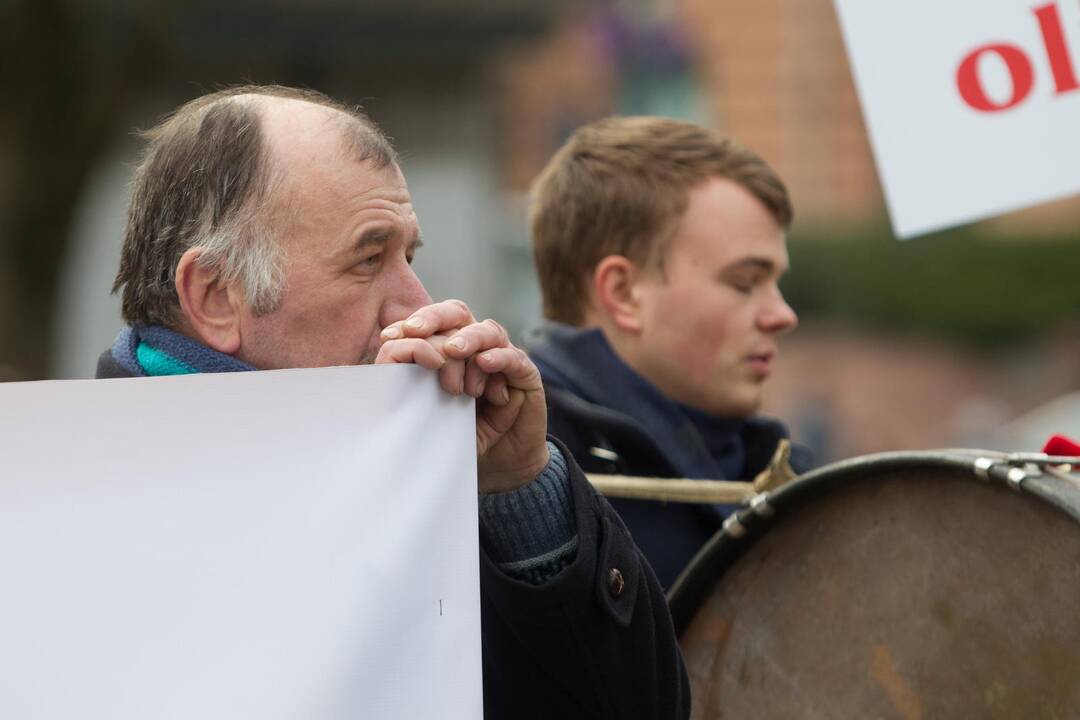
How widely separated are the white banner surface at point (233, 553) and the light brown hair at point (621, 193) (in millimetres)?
1519

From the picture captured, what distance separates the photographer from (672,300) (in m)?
3.42

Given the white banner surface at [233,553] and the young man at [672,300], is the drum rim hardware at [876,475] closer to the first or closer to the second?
the young man at [672,300]

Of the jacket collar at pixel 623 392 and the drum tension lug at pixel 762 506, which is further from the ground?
the jacket collar at pixel 623 392

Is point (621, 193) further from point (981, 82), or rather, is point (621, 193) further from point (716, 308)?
point (981, 82)

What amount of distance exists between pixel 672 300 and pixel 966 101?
2.27 feet

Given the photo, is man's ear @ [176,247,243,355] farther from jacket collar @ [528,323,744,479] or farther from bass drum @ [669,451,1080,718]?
jacket collar @ [528,323,744,479]

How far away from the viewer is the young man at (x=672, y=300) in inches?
129

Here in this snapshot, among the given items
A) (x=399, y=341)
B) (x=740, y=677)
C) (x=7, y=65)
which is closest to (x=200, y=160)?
(x=399, y=341)

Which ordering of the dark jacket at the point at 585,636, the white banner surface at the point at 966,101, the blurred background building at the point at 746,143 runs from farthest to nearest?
the blurred background building at the point at 746,143
the white banner surface at the point at 966,101
the dark jacket at the point at 585,636

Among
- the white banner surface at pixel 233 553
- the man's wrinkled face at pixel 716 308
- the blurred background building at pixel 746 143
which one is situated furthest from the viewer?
the blurred background building at pixel 746 143

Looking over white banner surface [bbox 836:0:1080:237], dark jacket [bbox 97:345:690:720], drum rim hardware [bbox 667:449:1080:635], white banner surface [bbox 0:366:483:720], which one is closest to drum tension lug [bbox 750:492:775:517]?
drum rim hardware [bbox 667:449:1080:635]

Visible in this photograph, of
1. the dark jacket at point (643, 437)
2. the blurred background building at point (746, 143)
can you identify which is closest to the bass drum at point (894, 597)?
the dark jacket at point (643, 437)

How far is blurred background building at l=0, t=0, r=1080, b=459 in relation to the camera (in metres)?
17.4

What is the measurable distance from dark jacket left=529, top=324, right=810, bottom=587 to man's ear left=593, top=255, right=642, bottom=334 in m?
0.11
